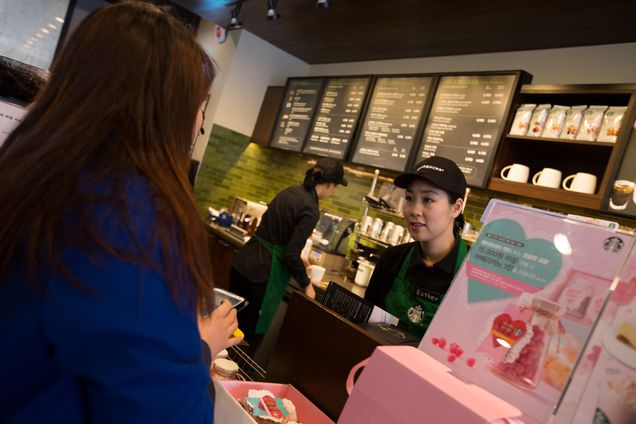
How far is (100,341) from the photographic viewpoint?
1.79 feet

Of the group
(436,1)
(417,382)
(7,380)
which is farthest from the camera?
(436,1)

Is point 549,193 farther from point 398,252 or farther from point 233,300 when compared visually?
point 233,300

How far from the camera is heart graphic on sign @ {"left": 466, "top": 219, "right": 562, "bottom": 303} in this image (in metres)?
0.82

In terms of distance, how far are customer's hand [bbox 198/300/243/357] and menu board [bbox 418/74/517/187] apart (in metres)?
2.64

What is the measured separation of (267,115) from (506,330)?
4.85m

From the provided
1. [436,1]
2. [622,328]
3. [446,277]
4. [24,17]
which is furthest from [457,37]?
[24,17]

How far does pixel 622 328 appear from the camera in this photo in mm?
698

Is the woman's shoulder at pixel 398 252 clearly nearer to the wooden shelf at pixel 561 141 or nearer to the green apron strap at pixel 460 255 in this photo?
the green apron strap at pixel 460 255

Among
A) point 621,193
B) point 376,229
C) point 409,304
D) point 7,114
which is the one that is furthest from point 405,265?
point 376,229

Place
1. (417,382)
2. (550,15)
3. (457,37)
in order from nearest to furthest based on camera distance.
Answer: (417,382) < (550,15) < (457,37)

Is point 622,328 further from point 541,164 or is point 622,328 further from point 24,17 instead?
point 24,17

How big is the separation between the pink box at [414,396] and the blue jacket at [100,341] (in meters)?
0.37

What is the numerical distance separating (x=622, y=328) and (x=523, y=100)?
2920 mm

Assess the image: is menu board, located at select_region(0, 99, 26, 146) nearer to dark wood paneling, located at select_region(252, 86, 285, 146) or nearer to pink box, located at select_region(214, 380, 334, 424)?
pink box, located at select_region(214, 380, 334, 424)
